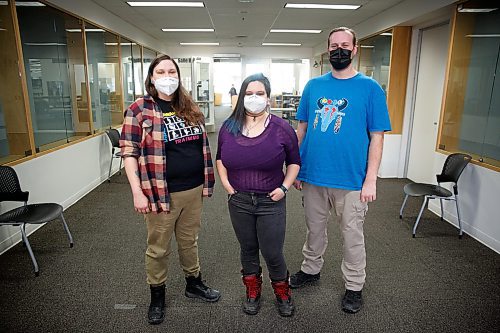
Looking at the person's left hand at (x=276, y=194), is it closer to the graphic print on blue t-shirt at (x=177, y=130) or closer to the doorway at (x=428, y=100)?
the graphic print on blue t-shirt at (x=177, y=130)

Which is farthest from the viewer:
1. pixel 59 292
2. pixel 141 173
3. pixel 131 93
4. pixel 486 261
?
pixel 131 93

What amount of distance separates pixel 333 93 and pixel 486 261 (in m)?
2.17

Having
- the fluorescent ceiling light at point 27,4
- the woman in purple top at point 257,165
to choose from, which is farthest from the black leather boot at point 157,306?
the fluorescent ceiling light at point 27,4

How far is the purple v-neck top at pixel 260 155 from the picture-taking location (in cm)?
193

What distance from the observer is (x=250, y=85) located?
6.49 feet

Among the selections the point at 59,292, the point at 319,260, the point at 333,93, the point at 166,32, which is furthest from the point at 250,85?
the point at 166,32

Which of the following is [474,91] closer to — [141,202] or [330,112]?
[330,112]

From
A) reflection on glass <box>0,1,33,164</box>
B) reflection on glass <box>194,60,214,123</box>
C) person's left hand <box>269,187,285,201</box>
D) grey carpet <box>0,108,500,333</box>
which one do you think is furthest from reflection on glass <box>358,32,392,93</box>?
reflection on glass <box>194,60,214,123</box>

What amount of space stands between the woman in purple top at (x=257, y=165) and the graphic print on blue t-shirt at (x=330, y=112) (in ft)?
0.87

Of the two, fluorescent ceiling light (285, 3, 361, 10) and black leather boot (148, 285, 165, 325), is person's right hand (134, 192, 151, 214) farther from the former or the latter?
fluorescent ceiling light (285, 3, 361, 10)

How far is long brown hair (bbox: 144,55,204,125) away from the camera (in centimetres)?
202

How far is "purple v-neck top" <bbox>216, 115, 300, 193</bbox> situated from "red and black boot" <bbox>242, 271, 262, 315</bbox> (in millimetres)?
627

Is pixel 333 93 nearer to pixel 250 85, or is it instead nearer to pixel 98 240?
pixel 250 85

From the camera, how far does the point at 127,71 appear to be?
7141 mm
